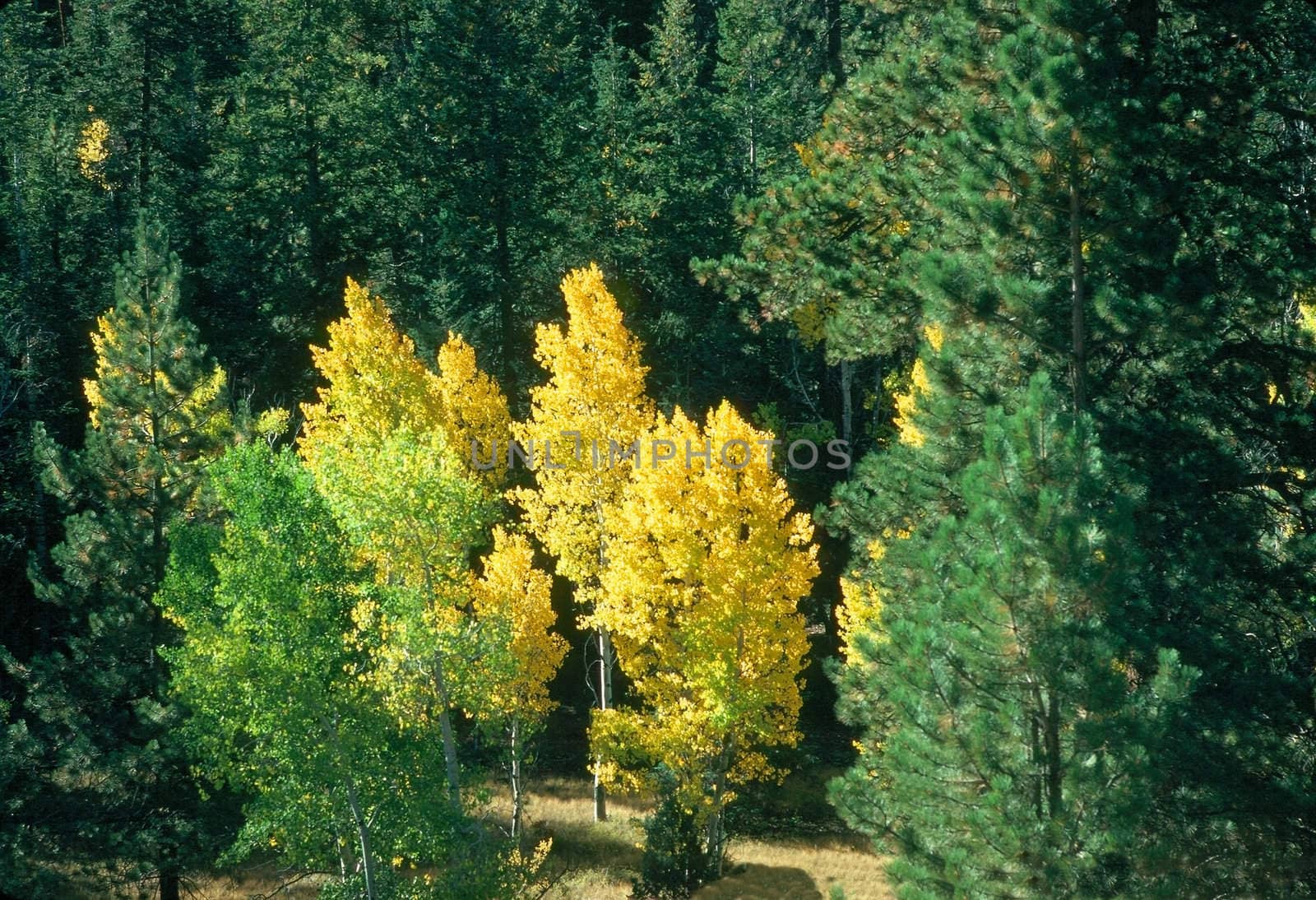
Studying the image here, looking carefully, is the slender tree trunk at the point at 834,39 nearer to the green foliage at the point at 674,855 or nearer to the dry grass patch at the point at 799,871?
the dry grass patch at the point at 799,871

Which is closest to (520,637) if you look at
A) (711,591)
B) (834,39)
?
(711,591)

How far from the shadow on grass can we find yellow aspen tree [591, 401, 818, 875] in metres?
0.84

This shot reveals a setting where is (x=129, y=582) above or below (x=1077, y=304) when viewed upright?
below

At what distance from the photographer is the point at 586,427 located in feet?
79.4

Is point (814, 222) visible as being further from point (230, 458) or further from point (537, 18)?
point (537, 18)

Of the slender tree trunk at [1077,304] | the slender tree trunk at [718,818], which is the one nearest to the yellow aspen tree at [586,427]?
the slender tree trunk at [718,818]

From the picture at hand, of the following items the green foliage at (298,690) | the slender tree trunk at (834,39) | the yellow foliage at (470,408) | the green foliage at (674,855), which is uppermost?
the slender tree trunk at (834,39)

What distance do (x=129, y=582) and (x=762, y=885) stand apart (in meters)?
13.9

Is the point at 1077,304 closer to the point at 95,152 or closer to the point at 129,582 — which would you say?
Answer: the point at 129,582

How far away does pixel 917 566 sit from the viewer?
41.0ft

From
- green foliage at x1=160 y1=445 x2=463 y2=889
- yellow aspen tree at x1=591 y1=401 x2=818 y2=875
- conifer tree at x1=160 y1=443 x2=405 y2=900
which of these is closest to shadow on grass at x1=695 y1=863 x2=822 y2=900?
yellow aspen tree at x1=591 y1=401 x2=818 y2=875

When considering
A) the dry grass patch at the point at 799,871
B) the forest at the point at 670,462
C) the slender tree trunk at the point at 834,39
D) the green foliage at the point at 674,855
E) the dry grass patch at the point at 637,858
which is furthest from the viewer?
the slender tree trunk at the point at 834,39

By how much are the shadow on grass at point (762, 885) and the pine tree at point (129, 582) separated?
33.1 feet

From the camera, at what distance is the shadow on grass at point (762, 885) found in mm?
22781
